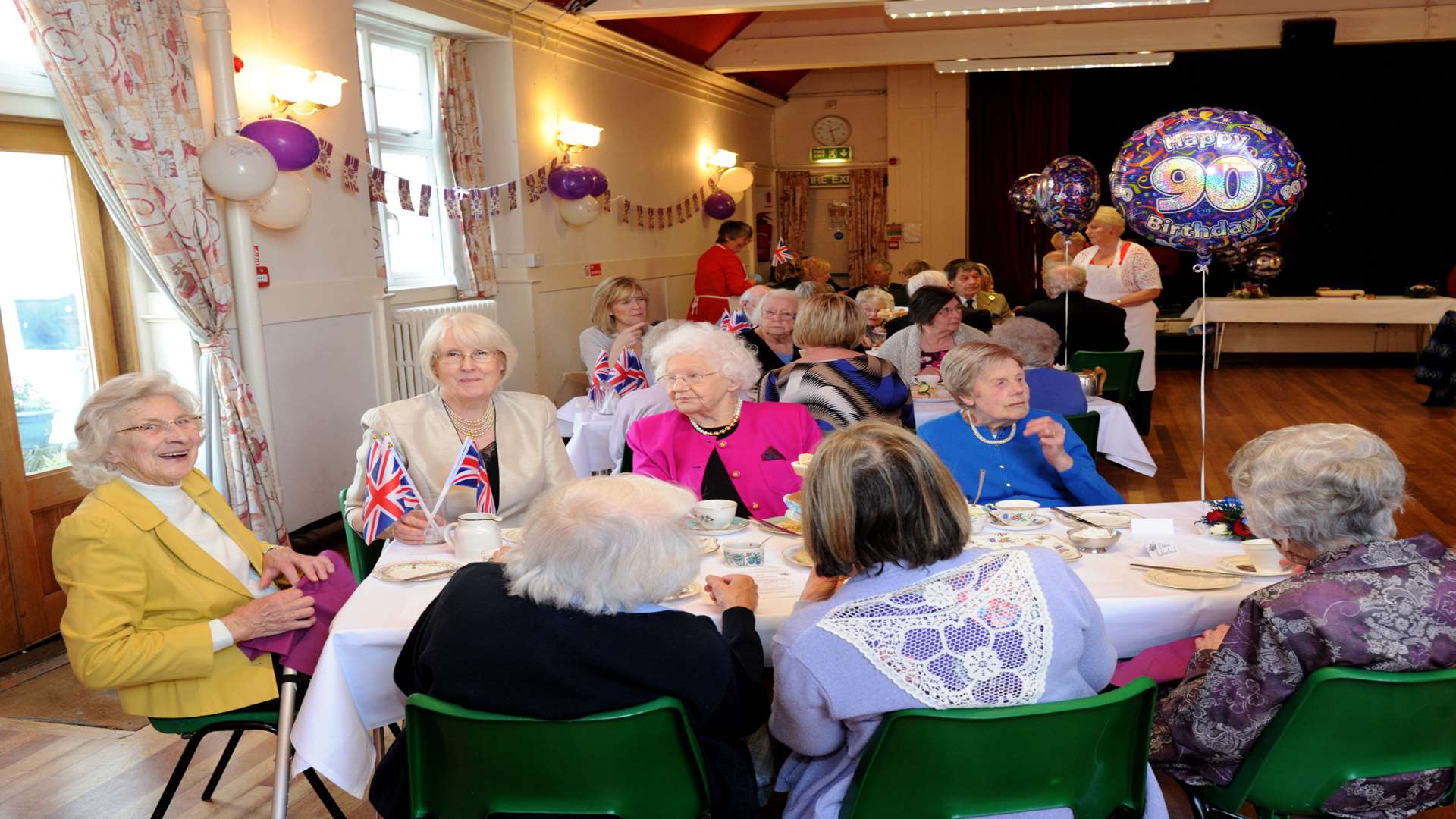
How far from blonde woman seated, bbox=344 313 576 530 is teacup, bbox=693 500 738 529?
0.61 m

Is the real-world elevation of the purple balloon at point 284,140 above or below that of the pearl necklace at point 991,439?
above

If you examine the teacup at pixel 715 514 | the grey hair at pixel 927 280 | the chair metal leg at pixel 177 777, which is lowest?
the chair metal leg at pixel 177 777

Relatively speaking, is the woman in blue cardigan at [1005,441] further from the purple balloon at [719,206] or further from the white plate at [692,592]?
the purple balloon at [719,206]

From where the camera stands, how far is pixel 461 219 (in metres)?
7.59

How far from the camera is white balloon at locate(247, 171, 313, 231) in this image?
17.1 feet

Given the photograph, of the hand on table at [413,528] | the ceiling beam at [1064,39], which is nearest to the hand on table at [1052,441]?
the hand on table at [413,528]

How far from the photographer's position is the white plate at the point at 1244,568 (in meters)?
2.42

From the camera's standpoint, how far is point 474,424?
134 inches

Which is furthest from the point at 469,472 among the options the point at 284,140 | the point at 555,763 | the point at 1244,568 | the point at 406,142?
the point at 406,142

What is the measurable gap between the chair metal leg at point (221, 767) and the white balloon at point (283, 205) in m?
2.86

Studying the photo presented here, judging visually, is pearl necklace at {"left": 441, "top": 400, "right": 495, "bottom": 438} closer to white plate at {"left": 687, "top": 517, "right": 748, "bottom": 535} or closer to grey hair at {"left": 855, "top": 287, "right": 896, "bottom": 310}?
white plate at {"left": 687, "top": 517, "right": 748, "bottom": 535}

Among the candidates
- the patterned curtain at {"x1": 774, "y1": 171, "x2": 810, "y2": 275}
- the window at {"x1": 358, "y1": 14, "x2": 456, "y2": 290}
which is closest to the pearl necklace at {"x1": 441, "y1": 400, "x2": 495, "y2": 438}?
the window at {"x1": 358, "y1": 14, "x2": 456, "y2": 290}

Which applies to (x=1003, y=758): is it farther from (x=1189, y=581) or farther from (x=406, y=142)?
(x=406, y=142)

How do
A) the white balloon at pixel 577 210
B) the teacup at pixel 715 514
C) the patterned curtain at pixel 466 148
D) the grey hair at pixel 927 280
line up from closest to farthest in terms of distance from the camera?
1. the teacup at pixel 715 514
2. the grey hair at pixel 927 280
3. the patterned curtain at pixel 466 148
4. the white balloon at pixel 577 210
